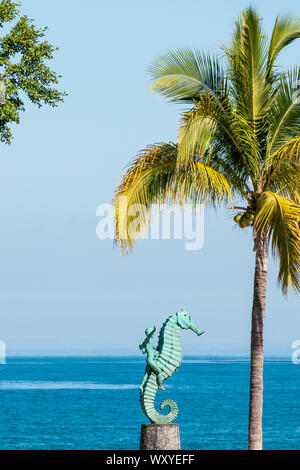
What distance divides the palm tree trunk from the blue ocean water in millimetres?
48149

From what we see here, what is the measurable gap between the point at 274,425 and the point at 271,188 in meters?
66.5

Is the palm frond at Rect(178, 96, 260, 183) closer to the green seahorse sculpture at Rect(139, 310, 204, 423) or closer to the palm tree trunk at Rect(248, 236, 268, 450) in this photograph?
the palm tree trunk at Rect(248, 236, 268, 450)

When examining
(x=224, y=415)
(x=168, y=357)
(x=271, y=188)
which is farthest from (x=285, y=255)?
(x=224, y=415)

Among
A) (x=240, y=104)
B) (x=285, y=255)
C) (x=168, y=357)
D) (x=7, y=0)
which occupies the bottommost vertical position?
(x=168, y=357)

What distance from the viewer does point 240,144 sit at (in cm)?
1628

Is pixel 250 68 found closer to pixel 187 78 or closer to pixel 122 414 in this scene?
pixel 187 78

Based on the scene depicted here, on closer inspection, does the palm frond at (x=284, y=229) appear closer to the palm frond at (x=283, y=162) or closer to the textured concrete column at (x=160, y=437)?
the palm frond at (x=283, y=162)

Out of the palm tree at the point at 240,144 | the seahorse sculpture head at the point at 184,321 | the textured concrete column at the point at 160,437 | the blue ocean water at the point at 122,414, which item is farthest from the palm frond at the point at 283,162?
the blue ocean water at the point at 122,414

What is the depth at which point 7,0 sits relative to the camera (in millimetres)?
18172

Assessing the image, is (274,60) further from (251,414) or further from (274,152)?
(251,414)

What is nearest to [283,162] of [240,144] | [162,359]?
[240,144]

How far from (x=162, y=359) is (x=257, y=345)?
7.34 ft

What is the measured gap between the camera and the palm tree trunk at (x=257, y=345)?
15.6 metres

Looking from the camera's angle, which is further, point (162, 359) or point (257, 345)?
point (257, 345)
